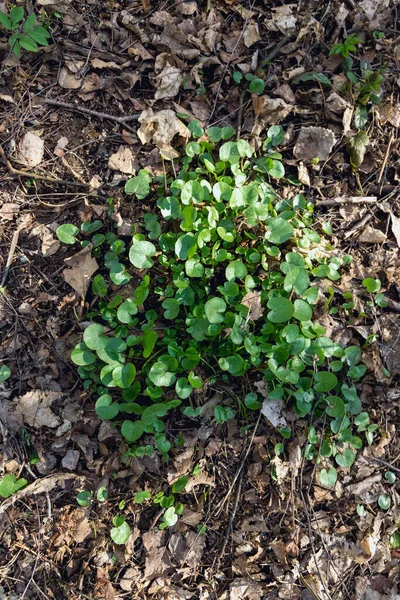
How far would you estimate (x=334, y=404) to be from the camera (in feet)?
7.02

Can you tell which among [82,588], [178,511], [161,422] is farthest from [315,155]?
[82,588]

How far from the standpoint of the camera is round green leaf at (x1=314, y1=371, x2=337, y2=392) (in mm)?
2115

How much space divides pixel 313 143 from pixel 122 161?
3.36 feet

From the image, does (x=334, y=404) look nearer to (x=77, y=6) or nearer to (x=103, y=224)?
(x=103, y=224)

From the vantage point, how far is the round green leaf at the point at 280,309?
210 cm

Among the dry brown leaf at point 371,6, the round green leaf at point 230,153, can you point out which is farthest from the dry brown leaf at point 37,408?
the dry brown leaf at point 371,6

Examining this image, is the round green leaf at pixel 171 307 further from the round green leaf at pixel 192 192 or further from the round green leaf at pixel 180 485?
the round green leaf at pixel 180 485

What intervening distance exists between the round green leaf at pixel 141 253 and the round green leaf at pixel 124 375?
1.55 ft

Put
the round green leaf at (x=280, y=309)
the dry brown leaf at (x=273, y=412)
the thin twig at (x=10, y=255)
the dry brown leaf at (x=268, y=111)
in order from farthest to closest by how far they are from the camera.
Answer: the dry brown leaf at (x=268, y=111), the thin twig at (x=10, y=255), the dry brown leaf at (x=273, y=412), the round green leaf at (x=280, y=309)

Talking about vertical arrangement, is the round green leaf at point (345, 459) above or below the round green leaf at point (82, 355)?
below

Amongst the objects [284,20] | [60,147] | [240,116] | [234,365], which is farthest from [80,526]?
[284,20]

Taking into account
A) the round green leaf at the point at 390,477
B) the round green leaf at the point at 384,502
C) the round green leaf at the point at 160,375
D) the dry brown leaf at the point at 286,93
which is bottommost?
the round green leaf at the point at 384,502

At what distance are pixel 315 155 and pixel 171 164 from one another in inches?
30.2

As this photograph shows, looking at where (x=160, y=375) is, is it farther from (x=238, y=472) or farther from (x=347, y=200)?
(x=347, y=200)
